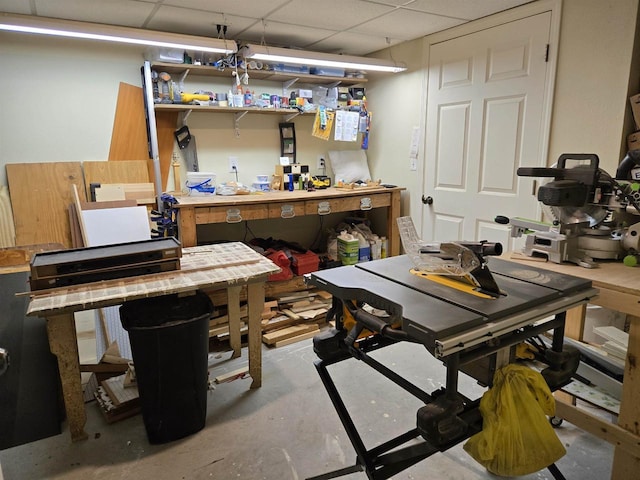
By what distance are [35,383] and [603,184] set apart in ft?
9.07

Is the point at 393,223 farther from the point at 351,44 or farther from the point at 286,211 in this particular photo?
the point at 351,44

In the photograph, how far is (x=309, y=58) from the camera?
10.6ft

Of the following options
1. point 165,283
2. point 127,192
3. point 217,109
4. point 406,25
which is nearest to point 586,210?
point 165,283

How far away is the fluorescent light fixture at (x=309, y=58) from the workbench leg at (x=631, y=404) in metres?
2.70

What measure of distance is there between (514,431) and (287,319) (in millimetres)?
2171

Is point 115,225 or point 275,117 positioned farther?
point 275,117

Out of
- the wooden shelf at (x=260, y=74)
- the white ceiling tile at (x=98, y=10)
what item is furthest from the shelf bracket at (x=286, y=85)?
the white ceiling tile at (x=98, y=10)

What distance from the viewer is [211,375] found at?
266cm

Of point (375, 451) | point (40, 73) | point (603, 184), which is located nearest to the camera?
point (375, 451)

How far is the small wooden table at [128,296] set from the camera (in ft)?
6.06

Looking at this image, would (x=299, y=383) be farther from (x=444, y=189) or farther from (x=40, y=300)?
(x=444, y=189)

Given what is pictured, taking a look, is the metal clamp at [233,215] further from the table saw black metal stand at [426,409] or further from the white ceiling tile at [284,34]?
the table saw black metal stand at [426,409]

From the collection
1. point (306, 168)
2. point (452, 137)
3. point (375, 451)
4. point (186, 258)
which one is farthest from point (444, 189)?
point (375, 451)

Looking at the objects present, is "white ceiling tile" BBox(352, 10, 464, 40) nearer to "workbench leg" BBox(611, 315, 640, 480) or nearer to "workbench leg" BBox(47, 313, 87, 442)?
"workbench leg" BBox(611, 315, 640, 480)
